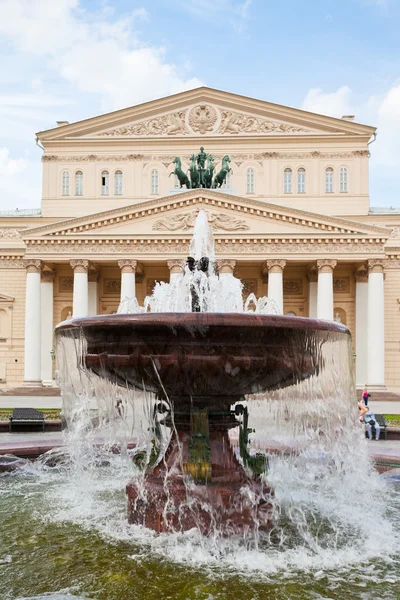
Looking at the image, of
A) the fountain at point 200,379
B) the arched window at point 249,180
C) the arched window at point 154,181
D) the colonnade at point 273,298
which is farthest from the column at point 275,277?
the fountain at point 200,379

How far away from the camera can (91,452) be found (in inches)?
401

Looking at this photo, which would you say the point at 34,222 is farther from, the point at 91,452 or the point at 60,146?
the point at 91,452

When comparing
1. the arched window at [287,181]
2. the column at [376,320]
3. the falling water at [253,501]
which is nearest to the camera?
the falling water at [253,501]

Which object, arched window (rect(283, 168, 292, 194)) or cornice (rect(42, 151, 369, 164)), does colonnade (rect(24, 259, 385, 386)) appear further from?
cornice (rect(42, 151, 369, 164))

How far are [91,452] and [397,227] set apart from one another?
34934mm

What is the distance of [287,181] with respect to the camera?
43688 millimetres

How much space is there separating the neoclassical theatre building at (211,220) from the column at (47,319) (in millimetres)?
68

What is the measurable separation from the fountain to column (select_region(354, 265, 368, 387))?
33.2 metres

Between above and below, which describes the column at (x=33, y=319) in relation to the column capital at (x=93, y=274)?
below

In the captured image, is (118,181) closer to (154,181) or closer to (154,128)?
(154,181)

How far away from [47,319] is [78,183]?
10.2 m

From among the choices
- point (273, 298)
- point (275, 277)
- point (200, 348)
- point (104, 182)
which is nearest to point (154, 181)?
point (104, 182)

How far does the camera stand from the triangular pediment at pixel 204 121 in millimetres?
43375

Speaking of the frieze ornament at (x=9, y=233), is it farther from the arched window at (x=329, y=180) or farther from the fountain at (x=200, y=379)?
the fountain at (x=200, y=379)
